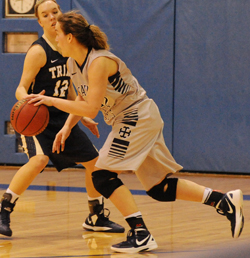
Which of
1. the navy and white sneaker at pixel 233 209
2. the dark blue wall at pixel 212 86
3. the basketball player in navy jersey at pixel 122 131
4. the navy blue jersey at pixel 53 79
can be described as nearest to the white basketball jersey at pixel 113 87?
the basketball player in navy jersey at pixel 122 131

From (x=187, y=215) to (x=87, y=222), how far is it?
872 millimetres

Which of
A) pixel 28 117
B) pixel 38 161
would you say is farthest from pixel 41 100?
pixel 38 161

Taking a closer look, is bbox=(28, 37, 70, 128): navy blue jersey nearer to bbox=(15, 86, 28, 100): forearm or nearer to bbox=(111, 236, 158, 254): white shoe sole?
bbox=(15, 86, 28, 100): forearm

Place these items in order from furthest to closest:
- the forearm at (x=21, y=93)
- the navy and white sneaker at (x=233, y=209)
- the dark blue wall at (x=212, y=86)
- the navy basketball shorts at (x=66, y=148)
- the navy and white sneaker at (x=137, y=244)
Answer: the dark blue wall at (x=212, y=86) → the navy basketball shorts at (x=66, y=148) → the forearm at (x=21, y=93) → the navy and white sneaker at (x=233, y=209) → the navy and white sneaker at (x=137, y=244)

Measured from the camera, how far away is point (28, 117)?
128 inches

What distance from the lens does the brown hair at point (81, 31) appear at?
314 cm

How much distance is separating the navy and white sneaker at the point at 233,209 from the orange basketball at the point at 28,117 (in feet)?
3.83

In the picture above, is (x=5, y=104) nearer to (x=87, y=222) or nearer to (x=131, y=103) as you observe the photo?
(x=87, y=222)

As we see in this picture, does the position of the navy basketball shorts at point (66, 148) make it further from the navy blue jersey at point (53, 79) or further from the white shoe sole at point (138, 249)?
the white shoe sole at point (138, 249)

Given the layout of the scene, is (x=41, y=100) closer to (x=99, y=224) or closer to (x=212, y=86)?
(x=99, y=224)

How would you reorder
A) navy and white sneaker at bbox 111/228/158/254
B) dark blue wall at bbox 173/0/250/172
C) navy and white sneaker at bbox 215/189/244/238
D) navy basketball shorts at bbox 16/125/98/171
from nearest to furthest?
navy and white sneaker at bbox 111/228/158/254, navy and white sneaker at bbox 215/189/244/238, navy basketball shorts at bbox 16/125/98/171, dark blue wall at bbox 173/0/250/172

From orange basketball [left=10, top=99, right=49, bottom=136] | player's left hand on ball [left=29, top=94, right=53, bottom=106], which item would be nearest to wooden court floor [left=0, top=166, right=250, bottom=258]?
orange basketball [left=10, top=99, right=49, bottom=136]

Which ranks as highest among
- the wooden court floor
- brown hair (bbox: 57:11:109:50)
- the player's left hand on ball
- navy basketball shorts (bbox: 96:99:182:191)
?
brown hair (bbox: 57:11:109:50)

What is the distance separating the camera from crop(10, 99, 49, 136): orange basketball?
3.24m
